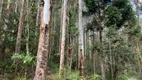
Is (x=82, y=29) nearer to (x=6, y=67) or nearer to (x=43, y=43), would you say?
(x=6, y=67)

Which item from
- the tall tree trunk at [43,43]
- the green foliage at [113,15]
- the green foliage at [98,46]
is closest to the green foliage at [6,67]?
the green foliage at [98,46]

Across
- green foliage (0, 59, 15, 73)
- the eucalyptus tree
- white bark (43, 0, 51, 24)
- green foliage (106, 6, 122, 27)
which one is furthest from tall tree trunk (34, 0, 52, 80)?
green foliage (106, 6, 122, 27)

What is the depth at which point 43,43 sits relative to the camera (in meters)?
5.18

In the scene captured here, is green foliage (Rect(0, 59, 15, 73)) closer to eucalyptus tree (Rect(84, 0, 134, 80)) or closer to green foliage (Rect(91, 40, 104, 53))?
green foliage (Rect(91, 40, 104, 53))

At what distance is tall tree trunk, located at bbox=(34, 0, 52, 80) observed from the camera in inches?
195

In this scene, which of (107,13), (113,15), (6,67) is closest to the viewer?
(6,67)

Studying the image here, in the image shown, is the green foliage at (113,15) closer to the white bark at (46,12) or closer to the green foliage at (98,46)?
the green foliage at (98,46)

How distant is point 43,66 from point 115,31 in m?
8.57

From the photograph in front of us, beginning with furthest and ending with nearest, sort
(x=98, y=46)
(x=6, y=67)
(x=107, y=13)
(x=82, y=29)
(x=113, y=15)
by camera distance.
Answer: (x=107, y=13) → (x=113, y=15) → (x=98, y=46) → (x=6, y=67) → (x=82, y=29)

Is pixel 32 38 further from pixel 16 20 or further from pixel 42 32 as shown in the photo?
pixel 42 32

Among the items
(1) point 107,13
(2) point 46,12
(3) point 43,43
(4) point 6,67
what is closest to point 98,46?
(1) point 107,13

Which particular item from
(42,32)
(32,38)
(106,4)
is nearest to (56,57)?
(32,38)

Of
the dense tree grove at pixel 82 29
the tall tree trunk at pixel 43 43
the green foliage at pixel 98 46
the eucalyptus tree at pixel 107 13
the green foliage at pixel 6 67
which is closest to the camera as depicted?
the tall tree trunk at pixel 43 43

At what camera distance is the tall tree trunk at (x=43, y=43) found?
4965 millimetres
